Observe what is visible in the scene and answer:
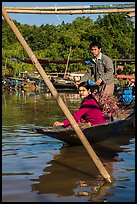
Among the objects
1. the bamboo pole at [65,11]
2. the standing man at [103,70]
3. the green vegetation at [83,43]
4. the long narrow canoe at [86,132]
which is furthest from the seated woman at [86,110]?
the green vegetation at [83,43]

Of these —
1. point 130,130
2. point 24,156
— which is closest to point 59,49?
point 130,130

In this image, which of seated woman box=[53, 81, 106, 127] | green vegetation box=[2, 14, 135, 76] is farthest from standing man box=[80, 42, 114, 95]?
green vegetation box=[2, 14, 135, 76]

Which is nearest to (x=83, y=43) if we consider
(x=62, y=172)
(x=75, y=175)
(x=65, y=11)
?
(x=65, y=11)

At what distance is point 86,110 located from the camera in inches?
229

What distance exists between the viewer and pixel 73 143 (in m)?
5.98

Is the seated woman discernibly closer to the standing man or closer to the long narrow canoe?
the long narrow canoe

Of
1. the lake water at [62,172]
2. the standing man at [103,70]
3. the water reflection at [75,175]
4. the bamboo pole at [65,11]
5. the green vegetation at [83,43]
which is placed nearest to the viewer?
the lake water at [62,172]

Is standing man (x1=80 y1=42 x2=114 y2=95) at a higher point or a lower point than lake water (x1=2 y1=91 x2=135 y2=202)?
higher

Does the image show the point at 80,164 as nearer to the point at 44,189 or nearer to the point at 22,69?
the point at 44,189

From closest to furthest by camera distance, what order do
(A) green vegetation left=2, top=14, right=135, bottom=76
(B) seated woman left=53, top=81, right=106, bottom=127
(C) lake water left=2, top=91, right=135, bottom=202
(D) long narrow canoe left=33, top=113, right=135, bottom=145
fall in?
(C) lake water left=2, top=91, right=135, bottom=202 → (D) long narrow canoe left=33, top=113, right=135, bottom=145 → (B) seated woman left=53, top=81, right=106, bottom=127 → (A) green vegetation left=2, top=14, right=135, bottom=76

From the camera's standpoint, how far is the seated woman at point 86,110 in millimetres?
5765

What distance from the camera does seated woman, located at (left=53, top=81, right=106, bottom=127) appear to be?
5765 mm

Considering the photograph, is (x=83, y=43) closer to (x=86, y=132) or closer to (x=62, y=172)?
(x=86, y=132)

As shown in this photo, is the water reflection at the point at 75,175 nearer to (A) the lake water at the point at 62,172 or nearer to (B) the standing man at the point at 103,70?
(A) the lake water at the point at 62,172
